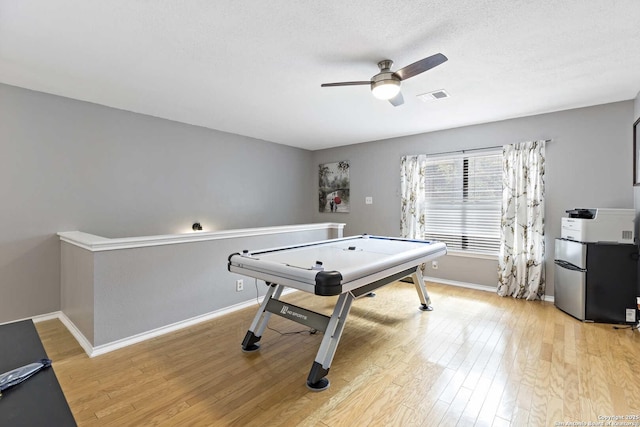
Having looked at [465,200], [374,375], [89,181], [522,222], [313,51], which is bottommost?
[374,375]

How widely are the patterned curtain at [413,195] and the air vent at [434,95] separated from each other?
5.10 feet

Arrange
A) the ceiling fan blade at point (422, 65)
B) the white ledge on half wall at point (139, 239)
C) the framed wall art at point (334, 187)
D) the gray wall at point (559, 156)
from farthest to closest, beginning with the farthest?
the framed wall art at point (334, 187)
the gray wall at point (559, 156)
the white ledge on half wall at point (139, 239)
the ceiling fan blade at point (422, 65)

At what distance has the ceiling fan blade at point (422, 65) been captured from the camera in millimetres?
1906

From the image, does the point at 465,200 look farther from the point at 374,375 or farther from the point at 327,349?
the point at 327,349

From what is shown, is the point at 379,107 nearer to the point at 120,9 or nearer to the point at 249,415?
the point at 120,9

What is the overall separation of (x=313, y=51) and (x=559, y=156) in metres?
3.39

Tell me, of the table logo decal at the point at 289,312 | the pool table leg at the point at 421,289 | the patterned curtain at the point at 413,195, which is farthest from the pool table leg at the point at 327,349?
the patterned curtain at the point at 413,195

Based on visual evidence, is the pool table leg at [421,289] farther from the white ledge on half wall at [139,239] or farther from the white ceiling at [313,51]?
the white ceiling at [313,51]

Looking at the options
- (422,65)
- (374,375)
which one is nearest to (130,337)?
(374,375)

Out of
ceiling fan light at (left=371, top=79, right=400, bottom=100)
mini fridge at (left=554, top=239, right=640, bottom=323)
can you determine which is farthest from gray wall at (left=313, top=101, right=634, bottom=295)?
ceiling fan light at (left=371, top=79, right=400, bottom=100)

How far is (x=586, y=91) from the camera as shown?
3021 millimetres

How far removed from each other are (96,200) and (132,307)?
1.54 meters

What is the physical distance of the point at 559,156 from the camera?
12.1 feet

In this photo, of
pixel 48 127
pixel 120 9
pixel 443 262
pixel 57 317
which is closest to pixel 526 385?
pixel 443 262
